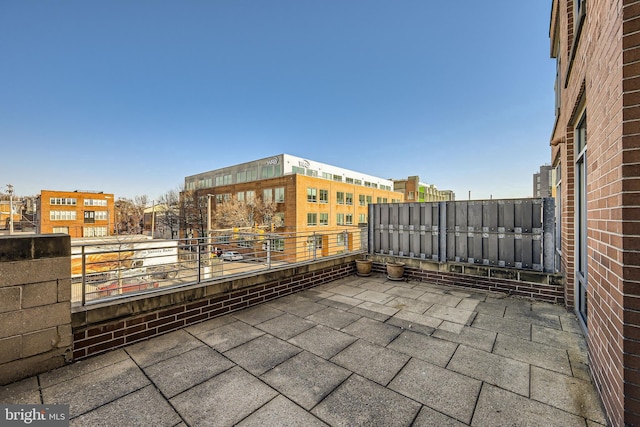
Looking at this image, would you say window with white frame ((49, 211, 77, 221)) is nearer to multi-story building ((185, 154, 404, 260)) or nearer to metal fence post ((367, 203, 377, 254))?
multi-story building ((185, 154, 404, 260))

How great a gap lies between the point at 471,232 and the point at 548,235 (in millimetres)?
1573

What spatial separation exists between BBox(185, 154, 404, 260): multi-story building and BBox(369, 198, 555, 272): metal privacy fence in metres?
18.5

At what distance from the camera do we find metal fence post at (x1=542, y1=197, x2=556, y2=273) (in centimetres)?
602

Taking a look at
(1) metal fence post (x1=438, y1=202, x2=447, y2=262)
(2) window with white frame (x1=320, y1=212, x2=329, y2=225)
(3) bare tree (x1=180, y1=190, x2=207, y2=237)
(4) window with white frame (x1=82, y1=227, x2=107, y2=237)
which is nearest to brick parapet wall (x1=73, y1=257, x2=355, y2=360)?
(1) metal fence post (x1=438, y1=202, x2=447, y2=262)

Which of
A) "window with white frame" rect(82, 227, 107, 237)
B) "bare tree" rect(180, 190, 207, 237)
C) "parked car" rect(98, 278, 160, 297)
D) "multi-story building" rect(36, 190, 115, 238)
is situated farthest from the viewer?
"window with white frame" rect(82, 227, 107, 237)

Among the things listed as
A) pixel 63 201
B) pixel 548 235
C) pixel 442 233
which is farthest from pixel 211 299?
pixel 63 201

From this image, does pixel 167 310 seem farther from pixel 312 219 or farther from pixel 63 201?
pixel 63 201

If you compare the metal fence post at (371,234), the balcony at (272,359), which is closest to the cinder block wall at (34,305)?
the balcony at (272,359)

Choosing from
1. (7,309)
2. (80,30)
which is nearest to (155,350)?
(7,309)

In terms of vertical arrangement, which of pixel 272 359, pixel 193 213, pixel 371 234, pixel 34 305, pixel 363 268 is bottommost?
pixel 272 359

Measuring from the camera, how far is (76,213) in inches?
1924

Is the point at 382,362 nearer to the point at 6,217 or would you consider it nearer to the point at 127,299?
the point at 127,299

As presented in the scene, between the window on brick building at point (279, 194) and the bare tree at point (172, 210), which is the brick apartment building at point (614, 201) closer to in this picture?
the window on brick building at point (279, 194)

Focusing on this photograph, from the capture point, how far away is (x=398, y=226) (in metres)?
8.43
